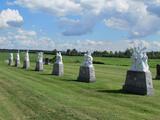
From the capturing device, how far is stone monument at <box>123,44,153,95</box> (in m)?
22.2

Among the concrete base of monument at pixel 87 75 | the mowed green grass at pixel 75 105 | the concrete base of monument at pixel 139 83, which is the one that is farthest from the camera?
the concrete base of monument at pixel 87 75

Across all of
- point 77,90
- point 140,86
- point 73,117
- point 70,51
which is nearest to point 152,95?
point 140,86

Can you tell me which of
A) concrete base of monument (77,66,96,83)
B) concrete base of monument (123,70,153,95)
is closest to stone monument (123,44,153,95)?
concrete base of monument (123,70,153,95)

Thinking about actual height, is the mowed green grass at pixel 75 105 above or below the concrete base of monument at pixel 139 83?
below

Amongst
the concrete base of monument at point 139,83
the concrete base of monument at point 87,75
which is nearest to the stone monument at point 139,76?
the concrete base of monument at point 139,83

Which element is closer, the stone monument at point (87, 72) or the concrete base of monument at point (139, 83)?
the concrete base of monument at point (139, 83)

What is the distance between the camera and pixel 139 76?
73.9ft

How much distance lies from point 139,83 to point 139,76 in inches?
14.9

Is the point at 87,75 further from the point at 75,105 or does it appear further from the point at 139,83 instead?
the point at 75,105

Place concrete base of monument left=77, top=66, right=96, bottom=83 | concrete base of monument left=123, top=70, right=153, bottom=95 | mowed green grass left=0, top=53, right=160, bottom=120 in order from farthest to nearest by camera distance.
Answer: concrete base of monument left=77, top=66, right=96, bottom=83 < concrete base of monument left=123, top=70, right=153, bottom=95 < mowed green grass left=0, top=53, right=160, bottom=120

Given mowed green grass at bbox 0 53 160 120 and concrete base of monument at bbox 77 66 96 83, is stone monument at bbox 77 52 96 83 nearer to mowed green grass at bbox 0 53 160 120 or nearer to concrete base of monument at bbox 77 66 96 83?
concrete base of monument at bbox 77 66 96 83

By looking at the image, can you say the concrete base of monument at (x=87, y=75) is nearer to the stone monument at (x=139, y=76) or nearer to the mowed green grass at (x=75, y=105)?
the mowed green grass at (x=75, y=105)

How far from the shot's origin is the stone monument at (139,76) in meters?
22.2

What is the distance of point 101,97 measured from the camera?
21.4 m
